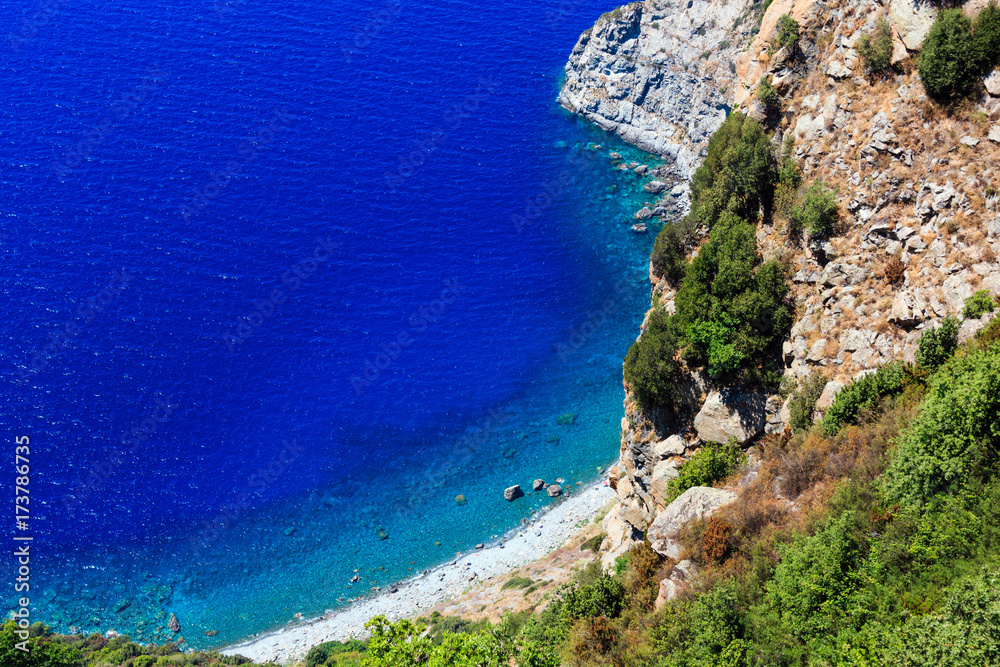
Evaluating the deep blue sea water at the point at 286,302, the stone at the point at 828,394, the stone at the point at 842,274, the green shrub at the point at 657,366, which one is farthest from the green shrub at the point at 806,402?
the deep blue sea water at the point at 286,302

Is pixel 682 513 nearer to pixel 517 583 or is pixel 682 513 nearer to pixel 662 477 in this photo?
pixel 662 477

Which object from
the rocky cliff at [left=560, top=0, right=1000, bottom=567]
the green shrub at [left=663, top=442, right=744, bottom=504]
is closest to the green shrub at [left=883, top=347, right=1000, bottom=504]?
the rocky cliff at [left=560, top=0, right=1000, bottom=567]

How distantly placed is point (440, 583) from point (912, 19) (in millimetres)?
49166

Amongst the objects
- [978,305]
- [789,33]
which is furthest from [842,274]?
[789,33]

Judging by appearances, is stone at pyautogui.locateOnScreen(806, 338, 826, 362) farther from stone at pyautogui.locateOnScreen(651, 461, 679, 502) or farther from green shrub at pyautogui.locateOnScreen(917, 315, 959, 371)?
stone at pyautogui.locateOnScreen(651, 461, 679, 502)

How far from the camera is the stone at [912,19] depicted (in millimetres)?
29250

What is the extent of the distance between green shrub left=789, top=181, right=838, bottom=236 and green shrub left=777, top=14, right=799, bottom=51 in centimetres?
789

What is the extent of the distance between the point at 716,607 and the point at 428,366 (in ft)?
174

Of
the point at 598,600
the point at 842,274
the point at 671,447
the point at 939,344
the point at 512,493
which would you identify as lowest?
the point at 598,600

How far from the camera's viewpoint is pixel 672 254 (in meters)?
37.2

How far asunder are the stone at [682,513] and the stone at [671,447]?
441 centimetres

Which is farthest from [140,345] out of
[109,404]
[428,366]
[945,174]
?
[945,174]

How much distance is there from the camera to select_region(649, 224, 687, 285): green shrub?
1460 inches

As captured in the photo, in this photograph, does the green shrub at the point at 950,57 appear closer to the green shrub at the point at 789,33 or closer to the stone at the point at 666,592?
the green shrub at the point at 789,33
